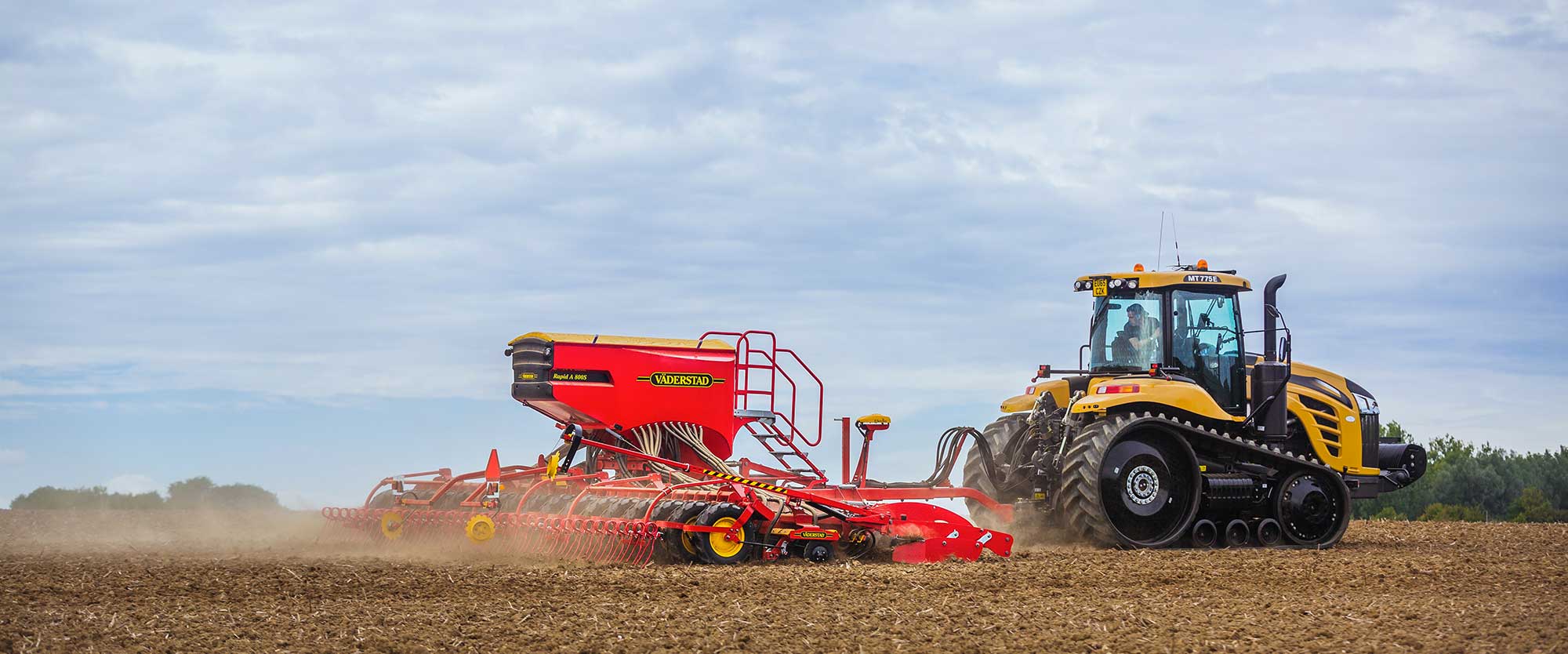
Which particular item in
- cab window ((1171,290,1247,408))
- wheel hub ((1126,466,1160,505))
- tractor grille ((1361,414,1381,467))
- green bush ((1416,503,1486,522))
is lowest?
green bush ((1416,503,1486,522))

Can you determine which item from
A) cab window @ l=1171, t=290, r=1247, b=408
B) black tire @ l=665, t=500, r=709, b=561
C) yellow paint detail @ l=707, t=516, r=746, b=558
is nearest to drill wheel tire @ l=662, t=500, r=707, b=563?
black tire @ l=665, t=500, r=709, b=561

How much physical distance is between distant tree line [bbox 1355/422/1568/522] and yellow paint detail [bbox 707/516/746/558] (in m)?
17.3

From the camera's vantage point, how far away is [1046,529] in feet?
44.2

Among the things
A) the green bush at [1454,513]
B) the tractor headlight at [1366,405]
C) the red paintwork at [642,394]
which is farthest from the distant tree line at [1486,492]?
the red paintwork at [642,394]

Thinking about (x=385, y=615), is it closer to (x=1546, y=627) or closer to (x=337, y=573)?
(x=337, y=573)

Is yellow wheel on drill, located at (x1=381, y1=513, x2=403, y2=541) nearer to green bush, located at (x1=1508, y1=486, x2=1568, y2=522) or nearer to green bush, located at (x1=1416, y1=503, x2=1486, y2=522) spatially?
green bush, located at (x1=1416, y1=503, x2=1486, y2=522)

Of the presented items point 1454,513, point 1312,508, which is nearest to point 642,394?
point 1312,508

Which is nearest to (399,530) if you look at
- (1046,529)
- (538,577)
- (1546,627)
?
(538,577)

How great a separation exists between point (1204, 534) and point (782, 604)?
266 inches

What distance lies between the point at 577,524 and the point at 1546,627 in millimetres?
7074

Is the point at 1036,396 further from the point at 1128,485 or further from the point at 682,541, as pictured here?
the point at 682,541

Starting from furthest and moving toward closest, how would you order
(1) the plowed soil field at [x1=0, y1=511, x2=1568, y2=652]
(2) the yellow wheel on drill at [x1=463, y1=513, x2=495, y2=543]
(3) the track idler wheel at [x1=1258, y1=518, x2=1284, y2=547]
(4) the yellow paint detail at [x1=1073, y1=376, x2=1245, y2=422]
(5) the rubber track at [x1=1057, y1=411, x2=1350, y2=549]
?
(3) the track idler wheel at [x1=1258, y1=518, x2=1284, y2=547] → (4) the yellow paint detail at [x1=1073, y1=376, x2=1245, y2=422] → (5) the rubber track at [x1=1057, y1=411, x2=1350, y2=549] → (2) the yellow wheel on drill at [x1=463, y1=513, x2=495, y2=543] → (1) the plowed soil field at [x1=0, y1=511, x2=1568, y2=652]

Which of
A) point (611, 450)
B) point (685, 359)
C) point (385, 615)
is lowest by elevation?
point (385, 615)

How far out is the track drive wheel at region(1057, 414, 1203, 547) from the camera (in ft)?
41.9
